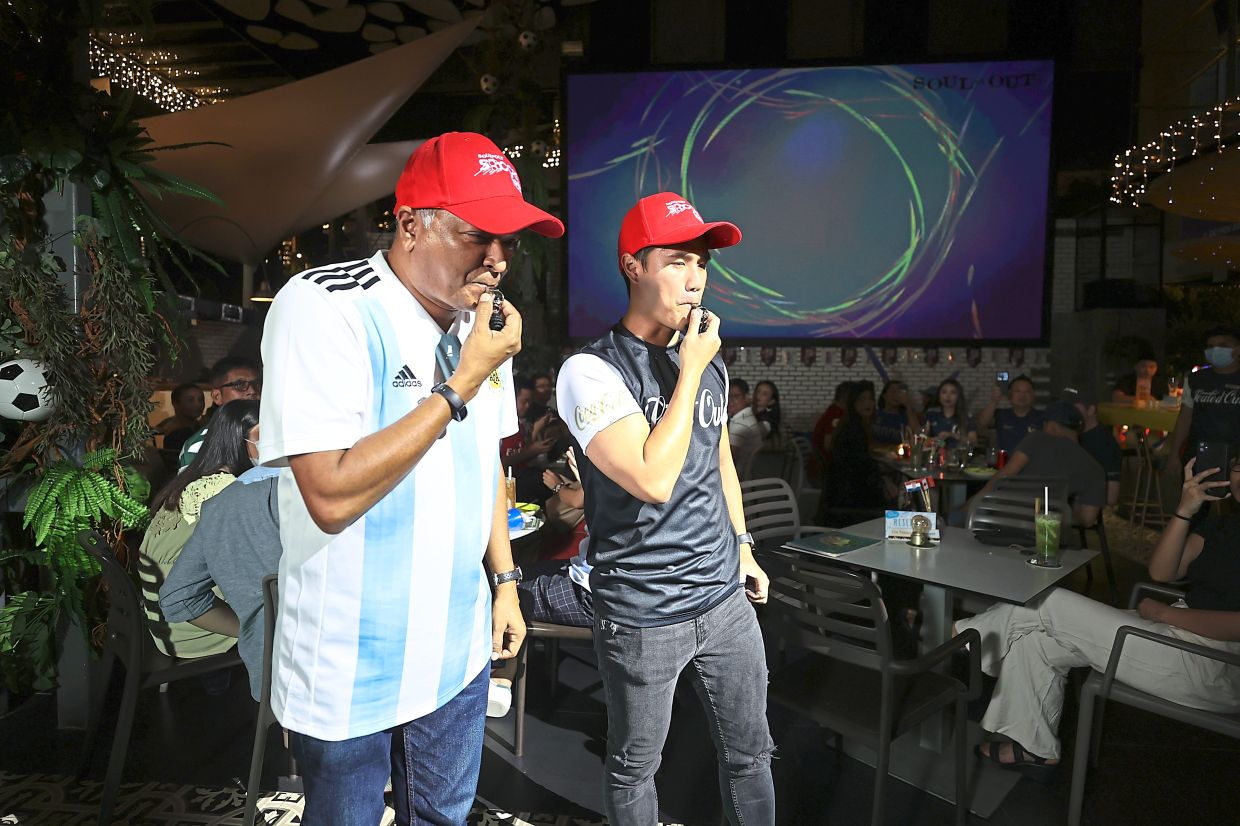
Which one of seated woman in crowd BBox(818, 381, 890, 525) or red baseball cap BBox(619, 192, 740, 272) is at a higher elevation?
red baseball cap BBox(619, 192, 740, 272)

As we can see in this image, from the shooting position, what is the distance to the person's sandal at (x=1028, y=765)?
2713 millimetres

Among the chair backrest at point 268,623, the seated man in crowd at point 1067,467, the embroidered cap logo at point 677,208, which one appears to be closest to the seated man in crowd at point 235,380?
the chair backrest at point 268,623

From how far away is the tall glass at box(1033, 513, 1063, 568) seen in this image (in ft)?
9.05

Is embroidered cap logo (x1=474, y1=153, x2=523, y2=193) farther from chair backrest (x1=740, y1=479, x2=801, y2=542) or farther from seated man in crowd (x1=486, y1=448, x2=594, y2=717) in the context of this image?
chair backrest (x1=740, y1=479, x2=801, y2=542)

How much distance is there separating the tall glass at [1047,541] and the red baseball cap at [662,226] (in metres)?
1.74

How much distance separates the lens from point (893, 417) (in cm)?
664

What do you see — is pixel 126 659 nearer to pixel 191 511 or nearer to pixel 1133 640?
pixel 191 511

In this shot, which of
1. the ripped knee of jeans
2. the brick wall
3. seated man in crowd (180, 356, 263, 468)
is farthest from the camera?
the brick wall

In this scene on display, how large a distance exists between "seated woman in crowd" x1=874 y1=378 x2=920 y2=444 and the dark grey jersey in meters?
4.83

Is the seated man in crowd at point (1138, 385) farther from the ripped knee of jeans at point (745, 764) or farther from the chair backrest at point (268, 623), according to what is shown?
the chair backrest at point (268, 623)

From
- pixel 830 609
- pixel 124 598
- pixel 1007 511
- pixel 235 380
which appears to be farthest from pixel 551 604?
pixel 235 380

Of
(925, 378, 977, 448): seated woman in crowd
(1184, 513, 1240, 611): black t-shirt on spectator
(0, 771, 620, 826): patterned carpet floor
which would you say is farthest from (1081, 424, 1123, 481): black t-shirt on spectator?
(0, 771, 620, 826): patterned carpet floor

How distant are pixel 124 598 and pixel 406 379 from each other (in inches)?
69.3

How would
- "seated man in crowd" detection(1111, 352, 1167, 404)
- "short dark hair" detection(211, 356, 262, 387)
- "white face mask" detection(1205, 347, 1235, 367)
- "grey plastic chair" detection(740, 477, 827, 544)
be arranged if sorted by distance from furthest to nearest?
"seated man in crowd" detection(1111, 352, 1167, 404)
"white face mask" detection(1205, 347, 1235, 367)
"short dark hair" detection(211, 356, 262, 387)
"grey plastic chair" detection(740, 477, 827, 544)
